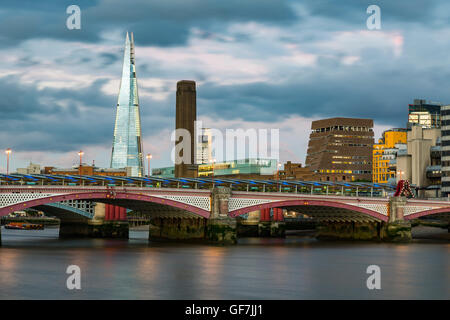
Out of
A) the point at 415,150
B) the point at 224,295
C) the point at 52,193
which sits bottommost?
the point at 224,295

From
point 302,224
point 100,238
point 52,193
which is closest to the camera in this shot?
point 52,193

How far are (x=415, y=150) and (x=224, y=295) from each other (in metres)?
160

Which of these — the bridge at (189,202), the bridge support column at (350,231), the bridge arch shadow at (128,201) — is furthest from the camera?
the bridge support column at (350,231)

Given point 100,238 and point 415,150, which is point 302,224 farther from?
point 100,238

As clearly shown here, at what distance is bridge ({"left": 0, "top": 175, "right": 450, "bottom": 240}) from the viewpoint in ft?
288

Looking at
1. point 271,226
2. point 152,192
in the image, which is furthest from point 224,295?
point 271,226

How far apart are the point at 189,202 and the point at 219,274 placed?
112 feet

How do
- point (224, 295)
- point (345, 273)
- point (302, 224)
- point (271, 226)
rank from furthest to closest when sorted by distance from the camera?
1. point (302, 224)
2. point (271, 226)
3. point (345, 273)
4. point (224, 295)

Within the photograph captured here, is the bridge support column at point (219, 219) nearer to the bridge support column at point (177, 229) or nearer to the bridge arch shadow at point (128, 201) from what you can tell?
the bridge arch shadow at point (128, 201)

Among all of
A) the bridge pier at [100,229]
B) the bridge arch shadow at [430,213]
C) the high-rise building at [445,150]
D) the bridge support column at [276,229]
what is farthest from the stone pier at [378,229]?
the high-rise building at [445,150]

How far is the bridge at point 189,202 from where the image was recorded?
3457 inches

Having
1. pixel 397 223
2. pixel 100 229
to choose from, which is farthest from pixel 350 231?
pixel 100 229

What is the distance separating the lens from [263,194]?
99250 millimetres

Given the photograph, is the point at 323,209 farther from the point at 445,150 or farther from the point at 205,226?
the point at 445,150
